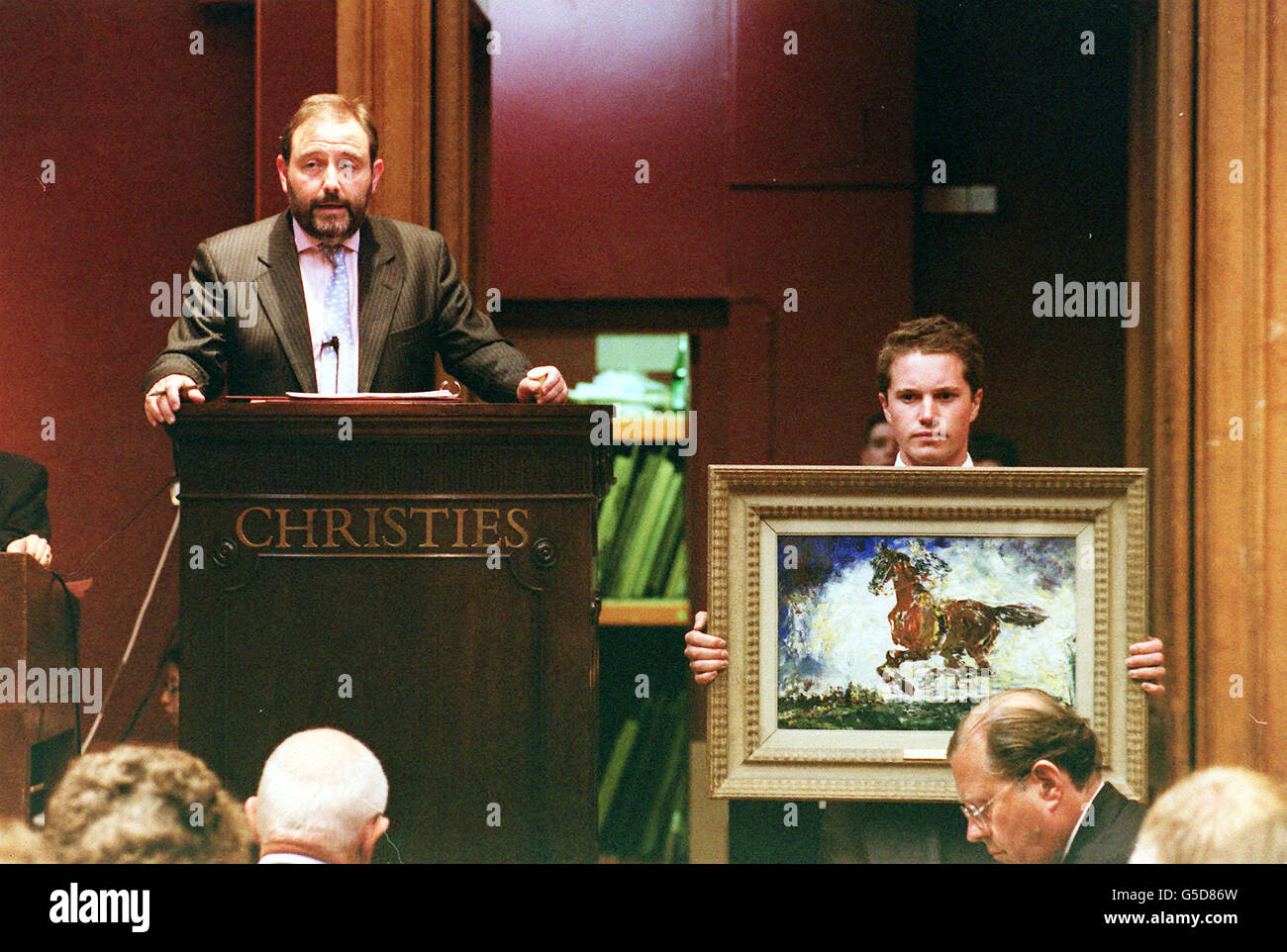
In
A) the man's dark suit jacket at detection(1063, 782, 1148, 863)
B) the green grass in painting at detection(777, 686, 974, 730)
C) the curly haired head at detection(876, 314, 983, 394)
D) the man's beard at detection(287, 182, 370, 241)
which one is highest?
the man's beard at detection(287, 182, 370, 241)

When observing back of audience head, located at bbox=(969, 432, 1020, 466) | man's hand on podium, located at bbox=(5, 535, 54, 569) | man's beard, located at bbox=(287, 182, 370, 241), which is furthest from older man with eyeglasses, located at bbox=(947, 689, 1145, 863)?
back of audience head, located at bbox=(969, 432, 1020, 466)

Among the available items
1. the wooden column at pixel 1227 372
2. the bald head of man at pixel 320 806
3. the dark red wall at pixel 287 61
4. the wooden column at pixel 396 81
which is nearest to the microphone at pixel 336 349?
the bald head of man at pixel 320 806

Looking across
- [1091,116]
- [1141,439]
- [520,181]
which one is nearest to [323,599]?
[1141,439]

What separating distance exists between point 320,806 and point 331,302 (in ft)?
3.25

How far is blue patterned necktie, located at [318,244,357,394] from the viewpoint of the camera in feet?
7.81

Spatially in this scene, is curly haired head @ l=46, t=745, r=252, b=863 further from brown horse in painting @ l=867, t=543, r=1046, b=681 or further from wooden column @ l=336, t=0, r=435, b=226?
wooden column @ l=336, t=0, r=435, b=226

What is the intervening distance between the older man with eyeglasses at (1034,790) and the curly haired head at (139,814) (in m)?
1.05

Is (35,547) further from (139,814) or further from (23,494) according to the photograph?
(139,814)

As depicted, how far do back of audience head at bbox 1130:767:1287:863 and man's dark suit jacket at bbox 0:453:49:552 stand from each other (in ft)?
8.63

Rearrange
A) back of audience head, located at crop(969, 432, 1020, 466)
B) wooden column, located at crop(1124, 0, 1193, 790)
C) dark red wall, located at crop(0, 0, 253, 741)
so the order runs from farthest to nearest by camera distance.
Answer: dark red wall, located at crop(0, 0, 253, 741) → back of audience head, located at crop(969, 432, 1020, 466) → wooden column, located at crop(1124, 0, 1193, 790)

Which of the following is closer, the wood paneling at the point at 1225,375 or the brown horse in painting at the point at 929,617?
the brown horse in painting at the point at 929,617

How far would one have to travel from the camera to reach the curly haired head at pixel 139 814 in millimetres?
1821

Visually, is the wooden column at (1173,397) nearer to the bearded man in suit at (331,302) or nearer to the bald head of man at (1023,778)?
the bald head of man at (1023,778)
